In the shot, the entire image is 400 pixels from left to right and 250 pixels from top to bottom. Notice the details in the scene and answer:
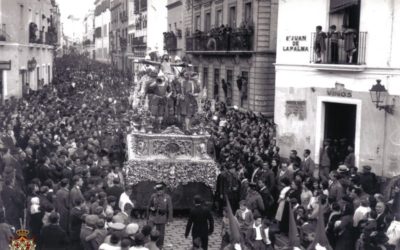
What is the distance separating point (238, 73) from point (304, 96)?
795cm

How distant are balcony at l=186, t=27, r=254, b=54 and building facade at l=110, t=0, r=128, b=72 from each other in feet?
111

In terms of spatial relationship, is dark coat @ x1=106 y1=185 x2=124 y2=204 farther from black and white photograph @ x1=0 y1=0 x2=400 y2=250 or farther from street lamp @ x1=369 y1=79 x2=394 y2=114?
street lamp @ x1=369 y1=79 x2=394 y2=114

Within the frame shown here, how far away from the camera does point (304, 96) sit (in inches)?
745

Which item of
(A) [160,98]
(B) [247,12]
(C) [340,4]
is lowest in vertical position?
(A) [160,98]

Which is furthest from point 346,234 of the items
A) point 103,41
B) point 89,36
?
point 89,36

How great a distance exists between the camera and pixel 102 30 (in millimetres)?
89375

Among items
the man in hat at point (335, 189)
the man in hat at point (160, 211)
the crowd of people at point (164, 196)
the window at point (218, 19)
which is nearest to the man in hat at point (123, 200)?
the crowd of people at point (164, 196)

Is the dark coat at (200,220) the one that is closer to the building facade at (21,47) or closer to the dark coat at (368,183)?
the dark coat at (368,183)

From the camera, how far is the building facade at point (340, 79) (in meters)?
16.2

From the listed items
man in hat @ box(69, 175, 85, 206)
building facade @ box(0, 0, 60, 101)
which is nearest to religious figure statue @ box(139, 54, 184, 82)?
man in hat @ box(69, 175, 85, 206)

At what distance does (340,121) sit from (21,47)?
58.3 feet

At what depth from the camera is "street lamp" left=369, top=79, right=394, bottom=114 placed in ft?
52.5

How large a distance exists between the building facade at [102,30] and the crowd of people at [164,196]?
65.9m

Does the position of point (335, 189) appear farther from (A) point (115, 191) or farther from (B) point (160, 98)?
(B) point (160, 98)
